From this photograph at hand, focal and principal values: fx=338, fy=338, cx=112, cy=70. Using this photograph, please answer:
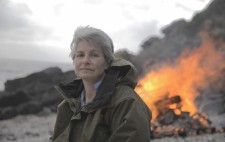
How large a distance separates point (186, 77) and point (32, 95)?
1412 centimetres

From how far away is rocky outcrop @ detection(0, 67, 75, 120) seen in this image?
85.8 feet

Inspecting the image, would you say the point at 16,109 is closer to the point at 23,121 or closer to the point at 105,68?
the point at 23,121

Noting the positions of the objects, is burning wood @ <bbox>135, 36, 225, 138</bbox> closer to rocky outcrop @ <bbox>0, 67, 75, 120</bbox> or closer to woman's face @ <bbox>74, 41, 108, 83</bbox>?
rocky outcrop @ <bbox>0, 67, 75, 120</bbox>

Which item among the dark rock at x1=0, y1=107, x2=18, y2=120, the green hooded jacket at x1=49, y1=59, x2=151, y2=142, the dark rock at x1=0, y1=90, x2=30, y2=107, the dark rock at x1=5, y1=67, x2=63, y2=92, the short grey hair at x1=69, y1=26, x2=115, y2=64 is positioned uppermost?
the short grey hair at x1=69, y1=26, x2=115, y2=64

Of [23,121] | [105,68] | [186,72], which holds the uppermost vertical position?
[105,68]

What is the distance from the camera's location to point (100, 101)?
10.9 feet

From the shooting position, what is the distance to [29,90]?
31719mm

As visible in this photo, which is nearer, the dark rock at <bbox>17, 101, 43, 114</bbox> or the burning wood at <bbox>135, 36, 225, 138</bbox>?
the burning wood at <bbox>135, 36, 225, 138</bbox>

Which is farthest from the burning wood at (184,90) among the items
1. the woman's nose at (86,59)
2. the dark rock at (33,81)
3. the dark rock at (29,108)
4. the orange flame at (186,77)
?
the dark rock at (33,81)

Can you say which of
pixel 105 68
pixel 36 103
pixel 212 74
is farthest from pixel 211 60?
pixel 105 68

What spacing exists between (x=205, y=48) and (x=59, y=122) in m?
28.5

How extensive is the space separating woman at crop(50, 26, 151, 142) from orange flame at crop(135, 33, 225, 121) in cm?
1372

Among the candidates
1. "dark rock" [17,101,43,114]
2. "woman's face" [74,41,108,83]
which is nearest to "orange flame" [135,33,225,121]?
"dark rock" [17,101,43,114]

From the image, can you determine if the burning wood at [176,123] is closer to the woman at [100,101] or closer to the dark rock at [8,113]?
the woman at [100,101]
